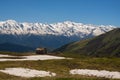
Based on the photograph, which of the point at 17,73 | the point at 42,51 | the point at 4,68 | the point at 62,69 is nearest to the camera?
the point at 17,73

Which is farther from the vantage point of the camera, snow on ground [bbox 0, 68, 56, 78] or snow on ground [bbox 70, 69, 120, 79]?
snow on ground [bbox 70, 69, 120, 79]

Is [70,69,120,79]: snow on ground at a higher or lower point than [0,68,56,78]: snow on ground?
lower

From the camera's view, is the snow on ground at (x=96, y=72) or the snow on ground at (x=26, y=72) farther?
the snow on ground at (x=96, y=72)

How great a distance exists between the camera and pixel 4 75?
157 ft

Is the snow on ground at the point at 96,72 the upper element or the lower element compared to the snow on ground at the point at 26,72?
lower

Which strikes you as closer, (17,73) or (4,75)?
(4,75)

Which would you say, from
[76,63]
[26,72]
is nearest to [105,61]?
[76,63]

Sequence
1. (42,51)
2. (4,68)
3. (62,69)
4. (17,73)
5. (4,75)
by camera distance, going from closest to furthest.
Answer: (4,75)
(17,73)
(4,68)
(62,69)
(42,51)

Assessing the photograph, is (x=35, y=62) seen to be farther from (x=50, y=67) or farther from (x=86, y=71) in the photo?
(x=86, y=71)

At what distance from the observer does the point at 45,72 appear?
177 ft

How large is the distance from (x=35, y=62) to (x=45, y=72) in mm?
11010

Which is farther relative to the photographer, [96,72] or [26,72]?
[96,72]

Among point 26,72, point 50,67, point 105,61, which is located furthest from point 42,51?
point 26,72

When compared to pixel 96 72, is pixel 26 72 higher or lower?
higher
